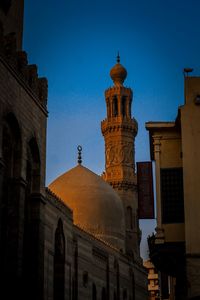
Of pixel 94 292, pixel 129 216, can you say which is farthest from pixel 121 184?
pixel 94 292

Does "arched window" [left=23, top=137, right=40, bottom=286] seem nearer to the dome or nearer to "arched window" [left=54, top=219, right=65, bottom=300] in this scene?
"arched window" [left=54, top=219, right=65, bottom=300]

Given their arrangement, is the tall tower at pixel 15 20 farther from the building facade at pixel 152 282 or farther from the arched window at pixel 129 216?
the building facade at pixel 152 282

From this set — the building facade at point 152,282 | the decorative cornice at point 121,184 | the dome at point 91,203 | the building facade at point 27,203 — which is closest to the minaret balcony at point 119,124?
the decorative cornice at point 121,184

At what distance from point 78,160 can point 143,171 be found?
21080 mm

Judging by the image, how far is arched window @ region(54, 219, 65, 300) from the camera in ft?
86.4

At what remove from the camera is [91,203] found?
41000 mm

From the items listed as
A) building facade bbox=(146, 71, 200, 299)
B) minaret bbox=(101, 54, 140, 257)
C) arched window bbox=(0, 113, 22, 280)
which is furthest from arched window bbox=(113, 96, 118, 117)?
arched window bbox=(0, 113, 22, 280)

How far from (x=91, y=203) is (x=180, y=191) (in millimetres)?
19860

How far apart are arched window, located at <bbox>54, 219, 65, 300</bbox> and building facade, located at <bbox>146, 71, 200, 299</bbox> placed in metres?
5.45

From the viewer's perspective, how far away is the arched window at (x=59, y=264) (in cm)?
2633

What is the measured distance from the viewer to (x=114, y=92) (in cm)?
5231

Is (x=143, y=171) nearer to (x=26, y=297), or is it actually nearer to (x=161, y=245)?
(x=161, y=245)

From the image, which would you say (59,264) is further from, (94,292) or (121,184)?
(121,184)

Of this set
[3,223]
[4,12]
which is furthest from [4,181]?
[4,12]
